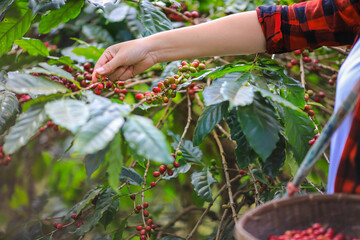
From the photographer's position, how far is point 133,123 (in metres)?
0.66

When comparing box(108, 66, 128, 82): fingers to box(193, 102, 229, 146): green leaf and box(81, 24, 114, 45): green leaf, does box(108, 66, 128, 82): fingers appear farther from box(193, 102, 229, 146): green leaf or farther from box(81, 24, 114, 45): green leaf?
box(81, 24, 114, 45): green leaf

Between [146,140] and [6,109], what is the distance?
0.55 metres

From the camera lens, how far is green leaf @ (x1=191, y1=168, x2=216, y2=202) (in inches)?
46.5

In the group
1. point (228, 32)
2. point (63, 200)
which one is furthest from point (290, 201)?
point (63, 200)

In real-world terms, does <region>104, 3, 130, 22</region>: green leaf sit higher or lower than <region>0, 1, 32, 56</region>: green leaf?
lower

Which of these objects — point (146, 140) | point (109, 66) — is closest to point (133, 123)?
point (146, 140)

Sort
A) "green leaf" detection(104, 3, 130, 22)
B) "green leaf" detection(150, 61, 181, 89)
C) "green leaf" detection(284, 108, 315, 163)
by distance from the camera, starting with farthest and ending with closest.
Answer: "green leaf" detection(104, 3, 130, 22) → "green leaf" detection(150, 61, 181, 89) → "green leaf" detection(284, 108, 315, 163)

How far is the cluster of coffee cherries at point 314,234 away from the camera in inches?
24.5

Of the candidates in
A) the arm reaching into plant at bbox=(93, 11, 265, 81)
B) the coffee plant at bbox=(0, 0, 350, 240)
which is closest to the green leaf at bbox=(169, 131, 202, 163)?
the coffee plant at bbox=(0, 0, 350, 240)

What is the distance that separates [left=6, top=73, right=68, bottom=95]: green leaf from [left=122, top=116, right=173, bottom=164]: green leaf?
0.60 ft

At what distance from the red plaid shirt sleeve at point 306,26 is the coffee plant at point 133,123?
77 millimetres

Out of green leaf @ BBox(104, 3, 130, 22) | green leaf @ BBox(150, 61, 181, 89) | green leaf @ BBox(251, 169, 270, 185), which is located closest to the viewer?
green leaf @ BBox(251, 169, 270, 185)

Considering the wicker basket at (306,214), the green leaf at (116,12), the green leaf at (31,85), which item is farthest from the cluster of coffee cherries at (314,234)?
the green leaf at (116,12)

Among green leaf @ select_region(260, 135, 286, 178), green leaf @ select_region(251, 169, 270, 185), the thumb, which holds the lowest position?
green leaf @ select_region(251, 169, 270, 185)
